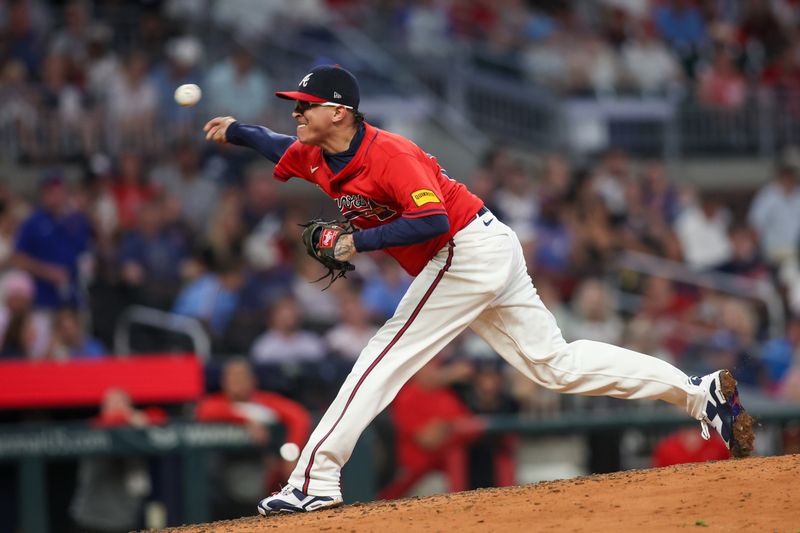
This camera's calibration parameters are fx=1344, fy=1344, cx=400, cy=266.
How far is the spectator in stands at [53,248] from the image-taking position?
10609mm

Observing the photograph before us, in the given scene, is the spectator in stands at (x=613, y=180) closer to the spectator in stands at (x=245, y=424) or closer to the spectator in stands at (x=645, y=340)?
the spectator in stands at (x=645, y=340)

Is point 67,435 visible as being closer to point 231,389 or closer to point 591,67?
point 231,389

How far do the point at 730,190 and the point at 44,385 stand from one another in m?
9.52

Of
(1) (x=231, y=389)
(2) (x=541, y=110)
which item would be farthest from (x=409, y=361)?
(2) (x=541, y=110)

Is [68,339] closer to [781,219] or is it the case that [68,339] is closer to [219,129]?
[219,129]

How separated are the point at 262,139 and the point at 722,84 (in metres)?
11.4

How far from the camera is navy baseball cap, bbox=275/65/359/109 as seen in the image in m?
5.78

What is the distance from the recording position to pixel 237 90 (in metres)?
13.0

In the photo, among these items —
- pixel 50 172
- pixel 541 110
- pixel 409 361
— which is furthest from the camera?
pixel 541 110

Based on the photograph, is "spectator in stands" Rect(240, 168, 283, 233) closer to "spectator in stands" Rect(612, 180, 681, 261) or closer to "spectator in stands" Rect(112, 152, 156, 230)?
"spectator in stands" Rect(112, 152, 156, 230)

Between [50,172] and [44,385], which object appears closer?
[44,385]

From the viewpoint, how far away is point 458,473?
9594mm

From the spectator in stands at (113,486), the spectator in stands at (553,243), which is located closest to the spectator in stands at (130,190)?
the spectator in stands at (113,486)

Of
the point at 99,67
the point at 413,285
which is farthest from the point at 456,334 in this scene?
the point at 99,67
